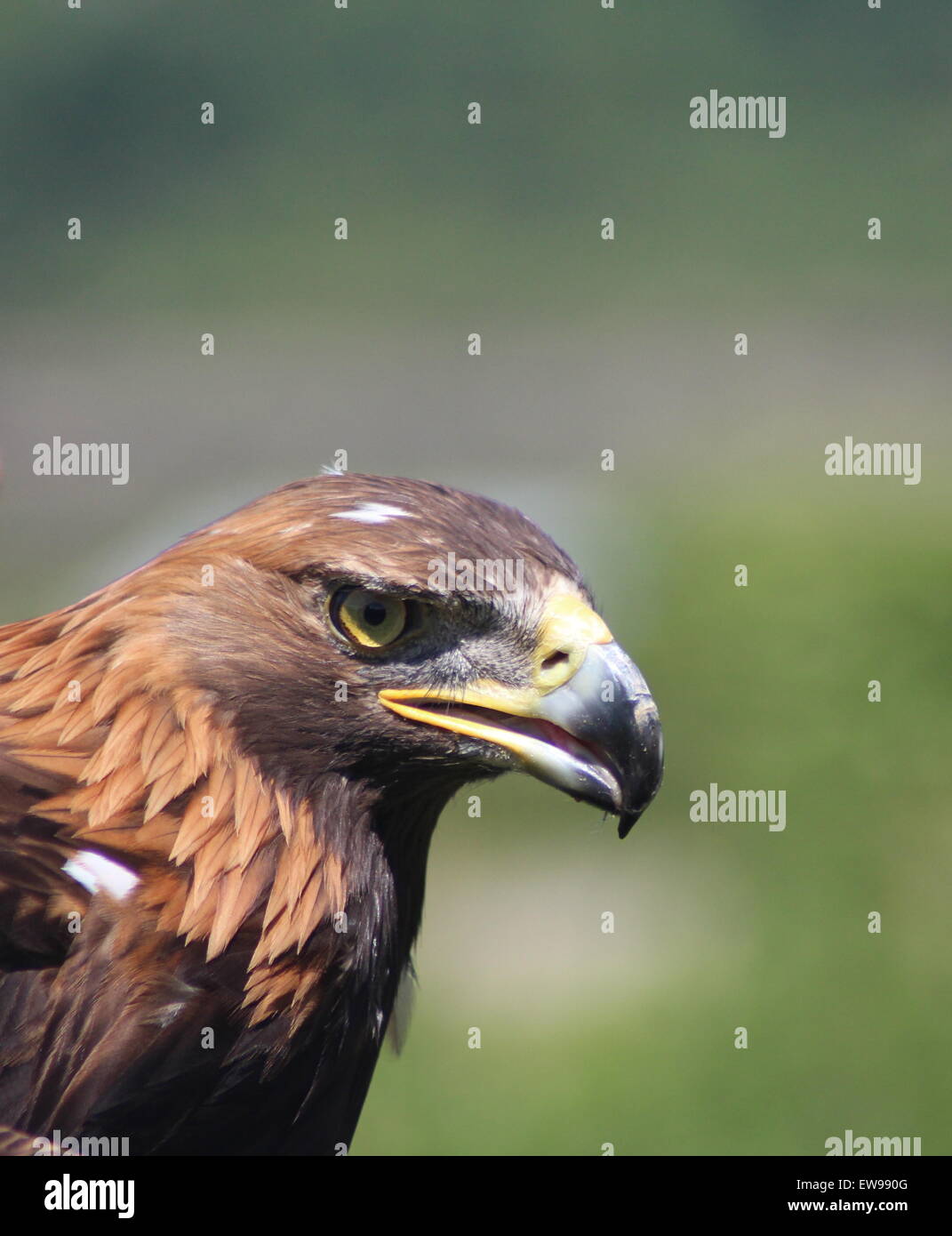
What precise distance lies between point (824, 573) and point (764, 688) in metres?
0.75

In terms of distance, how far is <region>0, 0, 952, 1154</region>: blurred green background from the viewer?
7.33 metres

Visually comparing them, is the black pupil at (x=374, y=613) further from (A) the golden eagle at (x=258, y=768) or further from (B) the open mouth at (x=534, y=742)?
(B) the open mouth at (x=534, y=742)

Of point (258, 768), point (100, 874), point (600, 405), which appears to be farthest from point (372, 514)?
point (600, 405)

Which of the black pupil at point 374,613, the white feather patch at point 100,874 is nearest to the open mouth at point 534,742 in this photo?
the black pupil at point 374,613

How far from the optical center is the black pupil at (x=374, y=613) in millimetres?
2734

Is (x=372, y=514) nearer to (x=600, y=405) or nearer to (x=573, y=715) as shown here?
(x=573, y=715)

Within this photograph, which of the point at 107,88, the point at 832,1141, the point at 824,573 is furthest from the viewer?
the point at 107,88

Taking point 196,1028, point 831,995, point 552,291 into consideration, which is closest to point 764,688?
point 831,995

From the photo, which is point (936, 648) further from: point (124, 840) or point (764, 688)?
point (124, 840)

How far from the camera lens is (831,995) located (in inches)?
288

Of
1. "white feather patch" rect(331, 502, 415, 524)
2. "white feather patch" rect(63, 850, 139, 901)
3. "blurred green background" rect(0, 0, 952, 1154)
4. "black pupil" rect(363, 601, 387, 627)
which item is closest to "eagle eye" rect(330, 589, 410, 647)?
"black pupil" rect(363, 601, 387, 627)

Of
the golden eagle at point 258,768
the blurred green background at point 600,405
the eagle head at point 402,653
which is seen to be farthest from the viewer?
the blurred green background at point 600,405

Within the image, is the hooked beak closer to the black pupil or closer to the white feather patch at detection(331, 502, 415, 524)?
the black pupil

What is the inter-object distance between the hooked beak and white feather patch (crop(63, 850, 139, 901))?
511 mm
